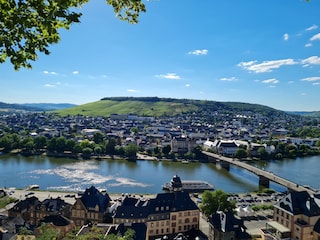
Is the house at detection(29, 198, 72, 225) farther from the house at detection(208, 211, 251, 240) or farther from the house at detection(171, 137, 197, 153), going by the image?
the house at detection(171, 137, 197, 153)

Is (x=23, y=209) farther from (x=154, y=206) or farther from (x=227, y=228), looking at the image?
(x=227, y=228)

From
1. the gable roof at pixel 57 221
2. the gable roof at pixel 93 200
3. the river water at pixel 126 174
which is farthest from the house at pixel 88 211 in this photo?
the river water at pixel 126 174

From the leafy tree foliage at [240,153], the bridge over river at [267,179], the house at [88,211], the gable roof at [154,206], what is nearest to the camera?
the gable roof at [154,206]

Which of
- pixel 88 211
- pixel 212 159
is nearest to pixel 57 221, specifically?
pixel 88 211

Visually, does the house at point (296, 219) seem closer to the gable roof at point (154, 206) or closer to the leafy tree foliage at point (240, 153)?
the gable roof at point (154, 206)

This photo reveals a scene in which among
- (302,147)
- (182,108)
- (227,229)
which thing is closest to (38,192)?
(227,229)
